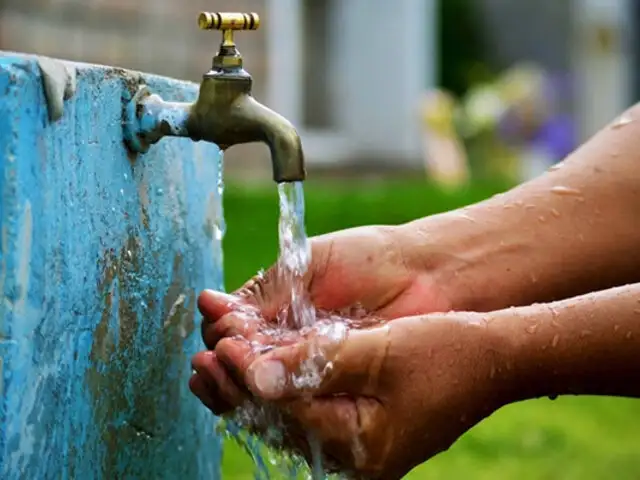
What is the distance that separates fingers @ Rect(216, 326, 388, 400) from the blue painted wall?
0.54ft

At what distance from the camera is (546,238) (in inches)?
70.7

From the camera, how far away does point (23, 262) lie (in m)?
1.16

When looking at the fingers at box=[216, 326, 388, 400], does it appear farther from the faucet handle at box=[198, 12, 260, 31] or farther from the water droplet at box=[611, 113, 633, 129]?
the water droplet at box=[611, 113, 633, 129]

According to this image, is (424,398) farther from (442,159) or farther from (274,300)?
(442,159)

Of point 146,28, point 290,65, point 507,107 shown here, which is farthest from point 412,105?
point 146,28

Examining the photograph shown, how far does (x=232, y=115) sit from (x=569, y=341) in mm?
410

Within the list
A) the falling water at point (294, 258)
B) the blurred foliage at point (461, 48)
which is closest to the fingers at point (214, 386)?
the falling water at point (294, 258)

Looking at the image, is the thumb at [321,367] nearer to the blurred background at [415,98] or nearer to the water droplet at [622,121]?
the water droplet at [622,121]

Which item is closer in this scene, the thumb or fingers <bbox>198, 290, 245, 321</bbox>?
the thumb

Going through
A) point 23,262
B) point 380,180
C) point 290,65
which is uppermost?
point 23,262

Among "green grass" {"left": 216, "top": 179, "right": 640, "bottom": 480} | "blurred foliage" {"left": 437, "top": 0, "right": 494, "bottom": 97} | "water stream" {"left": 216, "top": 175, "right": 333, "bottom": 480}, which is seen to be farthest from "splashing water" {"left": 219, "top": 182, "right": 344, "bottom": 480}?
"blurred foliage" {"left": 437, "top": 0, "right": 494, "bottom": 97}

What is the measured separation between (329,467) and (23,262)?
39 cm

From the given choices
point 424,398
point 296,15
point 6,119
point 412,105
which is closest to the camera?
point 6,119

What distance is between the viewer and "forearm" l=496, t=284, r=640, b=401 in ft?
4.53
